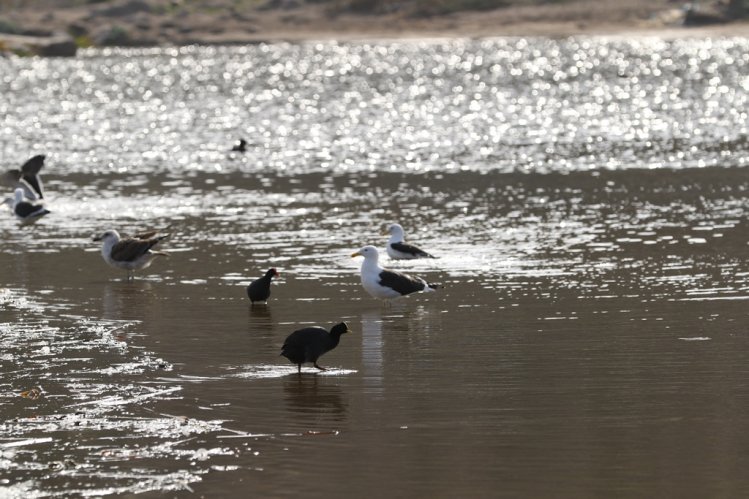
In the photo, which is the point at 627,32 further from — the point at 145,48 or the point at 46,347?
the point at 46,347

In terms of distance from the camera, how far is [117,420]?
44.2ft

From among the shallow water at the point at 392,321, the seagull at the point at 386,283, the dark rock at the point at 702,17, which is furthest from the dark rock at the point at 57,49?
the seagull at the point at 386,283

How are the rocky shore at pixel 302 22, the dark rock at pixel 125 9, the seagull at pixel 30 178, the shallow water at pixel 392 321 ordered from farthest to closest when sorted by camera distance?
the dark rock at pixel 125 9
the rocky shore at pixel 302 22
the seagull at pixel 30 178
the shallow water at pixel 392 321

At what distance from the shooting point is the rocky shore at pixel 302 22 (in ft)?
332

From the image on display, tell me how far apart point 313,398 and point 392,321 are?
4.06m

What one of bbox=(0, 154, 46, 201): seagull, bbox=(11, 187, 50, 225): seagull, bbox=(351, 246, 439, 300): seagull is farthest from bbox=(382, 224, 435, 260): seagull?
bbox=(0, 154, 46, 201): seagull

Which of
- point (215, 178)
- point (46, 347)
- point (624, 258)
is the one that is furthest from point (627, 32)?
point (46, 347)

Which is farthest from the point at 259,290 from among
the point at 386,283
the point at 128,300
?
the point at 128,300

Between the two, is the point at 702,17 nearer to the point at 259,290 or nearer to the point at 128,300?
the point at 128,300

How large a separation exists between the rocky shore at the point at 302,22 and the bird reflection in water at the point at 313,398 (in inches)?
3374

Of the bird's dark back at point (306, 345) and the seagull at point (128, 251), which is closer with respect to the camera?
the bird's dark back at point (306, 345)

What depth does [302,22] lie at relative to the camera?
107 m

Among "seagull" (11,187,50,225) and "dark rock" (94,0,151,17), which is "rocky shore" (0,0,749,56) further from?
"seagull" (11,187,50,225)

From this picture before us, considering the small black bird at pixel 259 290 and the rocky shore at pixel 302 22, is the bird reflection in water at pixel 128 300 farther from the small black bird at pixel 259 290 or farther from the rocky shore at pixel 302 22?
the rocky shore at pixel 302 22
